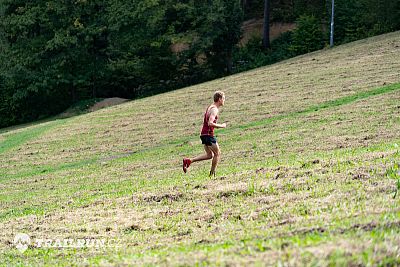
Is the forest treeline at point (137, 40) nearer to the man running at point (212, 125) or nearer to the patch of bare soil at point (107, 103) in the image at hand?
the patch of bare soil at point (107, 103)

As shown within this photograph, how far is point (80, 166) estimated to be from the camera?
76.1 ft

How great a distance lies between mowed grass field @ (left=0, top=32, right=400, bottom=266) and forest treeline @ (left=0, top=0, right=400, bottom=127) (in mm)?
16139

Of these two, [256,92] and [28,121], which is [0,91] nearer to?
[28,121]

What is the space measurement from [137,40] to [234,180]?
44.4 meters

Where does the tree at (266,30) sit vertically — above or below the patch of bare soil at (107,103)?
above

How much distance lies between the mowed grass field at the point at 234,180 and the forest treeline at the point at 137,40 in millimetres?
16139

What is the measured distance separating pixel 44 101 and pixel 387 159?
52825 mm

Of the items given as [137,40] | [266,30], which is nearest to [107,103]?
[137,40]

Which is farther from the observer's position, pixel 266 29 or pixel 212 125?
pixel 266 29

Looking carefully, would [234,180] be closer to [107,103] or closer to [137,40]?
[107,103]

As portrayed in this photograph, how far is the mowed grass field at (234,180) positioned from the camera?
667 centimetres

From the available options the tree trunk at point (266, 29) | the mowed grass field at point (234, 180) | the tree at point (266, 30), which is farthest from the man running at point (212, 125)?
the tree at point (266, 30)

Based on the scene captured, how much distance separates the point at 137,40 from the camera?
182ft

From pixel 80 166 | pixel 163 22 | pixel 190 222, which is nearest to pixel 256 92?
pixel 80 166
